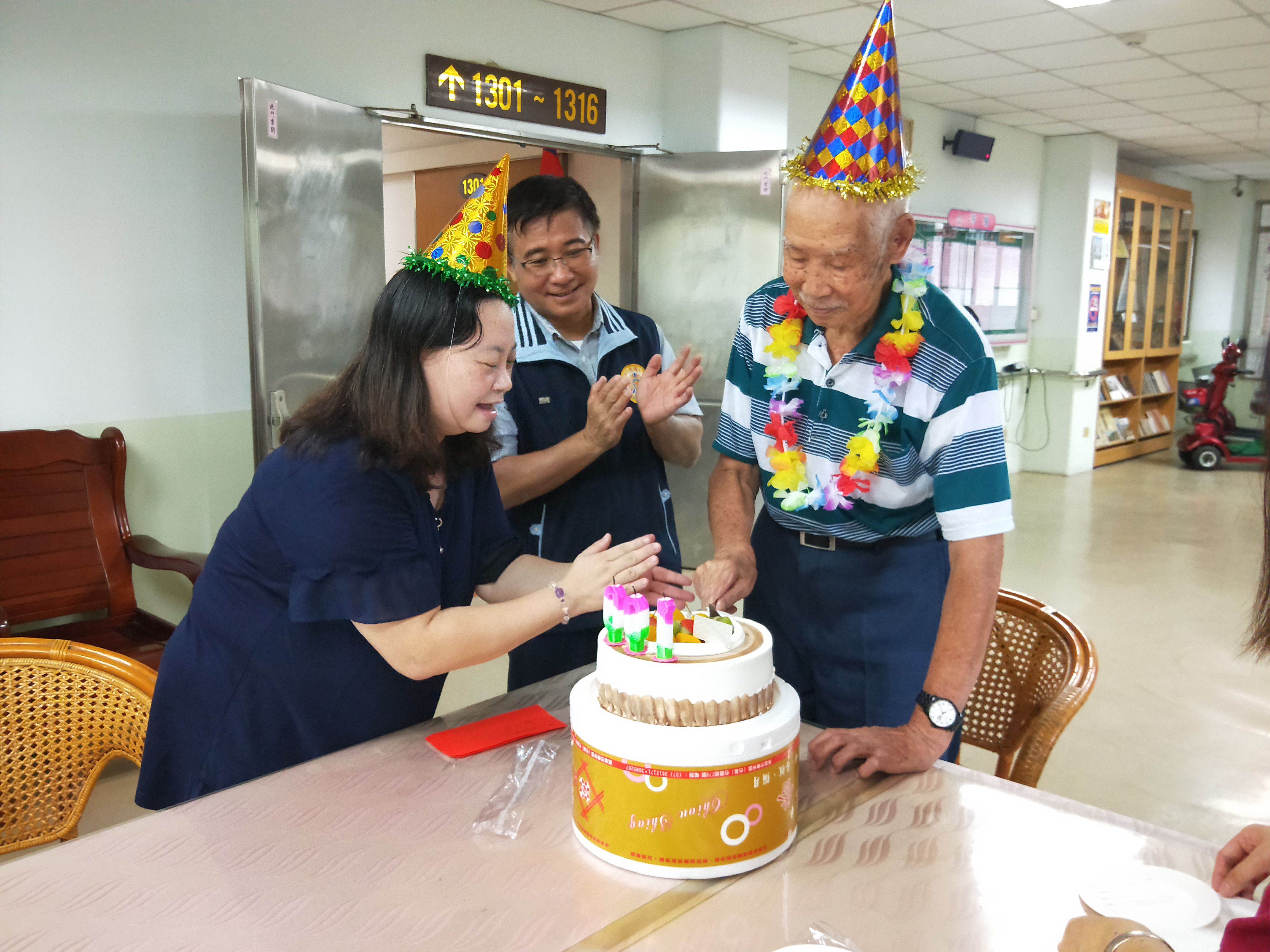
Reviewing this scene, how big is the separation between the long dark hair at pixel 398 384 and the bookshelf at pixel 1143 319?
344 inches

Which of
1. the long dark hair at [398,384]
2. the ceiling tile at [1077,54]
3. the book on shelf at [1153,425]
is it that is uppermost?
the ceiling tile at [1077,54]

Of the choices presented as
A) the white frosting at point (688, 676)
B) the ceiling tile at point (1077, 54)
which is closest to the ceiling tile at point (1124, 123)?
the ceiling tile at point (1077, 54)

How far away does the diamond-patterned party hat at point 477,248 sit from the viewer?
153 centimetres

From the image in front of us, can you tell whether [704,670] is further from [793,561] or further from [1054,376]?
[1054,376]

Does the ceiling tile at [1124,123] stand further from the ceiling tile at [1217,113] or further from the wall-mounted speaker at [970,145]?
the wall-mounted speaker at [970,145]

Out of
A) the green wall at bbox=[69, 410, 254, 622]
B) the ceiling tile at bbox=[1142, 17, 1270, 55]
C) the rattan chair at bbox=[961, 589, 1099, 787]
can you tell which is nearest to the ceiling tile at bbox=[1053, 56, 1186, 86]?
the ceiling tile at bbox=[1142, 17, 1270, 55]

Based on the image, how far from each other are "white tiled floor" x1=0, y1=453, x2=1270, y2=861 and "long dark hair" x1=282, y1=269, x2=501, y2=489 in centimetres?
65

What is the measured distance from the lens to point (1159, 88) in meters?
6.51

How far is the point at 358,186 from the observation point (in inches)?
150

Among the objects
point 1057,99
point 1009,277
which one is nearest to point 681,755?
point 1057,99

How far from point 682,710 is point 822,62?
5617mm

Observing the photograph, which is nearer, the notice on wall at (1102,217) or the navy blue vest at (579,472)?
the navy blue vest at (579,472)

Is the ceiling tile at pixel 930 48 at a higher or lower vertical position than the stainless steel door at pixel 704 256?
higher

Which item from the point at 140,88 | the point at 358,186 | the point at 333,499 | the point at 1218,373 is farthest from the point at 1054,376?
the point at 333,499
